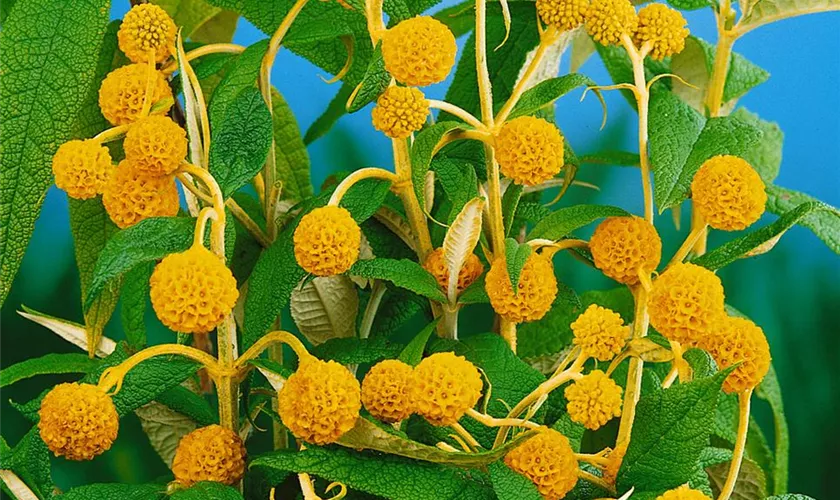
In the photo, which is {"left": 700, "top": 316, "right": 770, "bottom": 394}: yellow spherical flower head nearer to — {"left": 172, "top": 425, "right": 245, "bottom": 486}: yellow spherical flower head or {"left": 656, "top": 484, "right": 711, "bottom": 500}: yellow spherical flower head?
{"left": 656, "top": 484, "right": 711, "bottom": 500}: yellow spherical flower head

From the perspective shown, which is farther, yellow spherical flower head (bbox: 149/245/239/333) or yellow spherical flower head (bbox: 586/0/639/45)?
yellow spherical flower head (bbox: 586/0/639/45)

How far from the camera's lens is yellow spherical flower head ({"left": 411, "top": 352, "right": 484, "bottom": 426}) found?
391mm

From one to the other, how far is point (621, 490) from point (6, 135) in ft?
1.09

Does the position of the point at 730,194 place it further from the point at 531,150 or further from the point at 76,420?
the point at 76,420

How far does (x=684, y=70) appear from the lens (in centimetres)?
72

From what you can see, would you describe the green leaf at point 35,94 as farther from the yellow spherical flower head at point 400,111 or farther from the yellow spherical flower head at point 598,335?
the yellow spherical flower head at point 598,335

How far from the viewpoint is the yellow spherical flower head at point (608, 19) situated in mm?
472

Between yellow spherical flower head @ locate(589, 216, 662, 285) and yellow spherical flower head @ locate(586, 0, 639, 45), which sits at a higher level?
yellow spherical flower head @ locate(586, 0, 639, 45)

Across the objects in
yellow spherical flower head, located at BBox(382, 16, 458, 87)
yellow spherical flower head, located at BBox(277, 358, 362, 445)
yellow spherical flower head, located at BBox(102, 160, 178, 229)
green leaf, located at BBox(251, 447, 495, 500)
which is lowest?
green leaf, located at BBox(251, 447, 495, 500)

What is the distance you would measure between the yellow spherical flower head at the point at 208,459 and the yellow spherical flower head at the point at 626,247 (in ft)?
0.61

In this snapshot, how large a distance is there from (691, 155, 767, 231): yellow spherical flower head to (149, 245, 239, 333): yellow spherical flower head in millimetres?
209

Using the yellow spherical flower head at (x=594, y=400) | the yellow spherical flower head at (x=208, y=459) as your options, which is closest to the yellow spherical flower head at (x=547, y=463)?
the yellow spherical flower head at (x=594, y=400)

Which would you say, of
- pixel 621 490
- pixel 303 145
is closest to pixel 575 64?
pixel 303 145

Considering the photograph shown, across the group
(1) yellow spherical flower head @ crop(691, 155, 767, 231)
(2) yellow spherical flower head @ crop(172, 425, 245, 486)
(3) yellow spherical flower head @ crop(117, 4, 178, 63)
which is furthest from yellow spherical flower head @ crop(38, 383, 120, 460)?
(1) yellow spherical flower head @ crop(691, 155, 767, 231)
